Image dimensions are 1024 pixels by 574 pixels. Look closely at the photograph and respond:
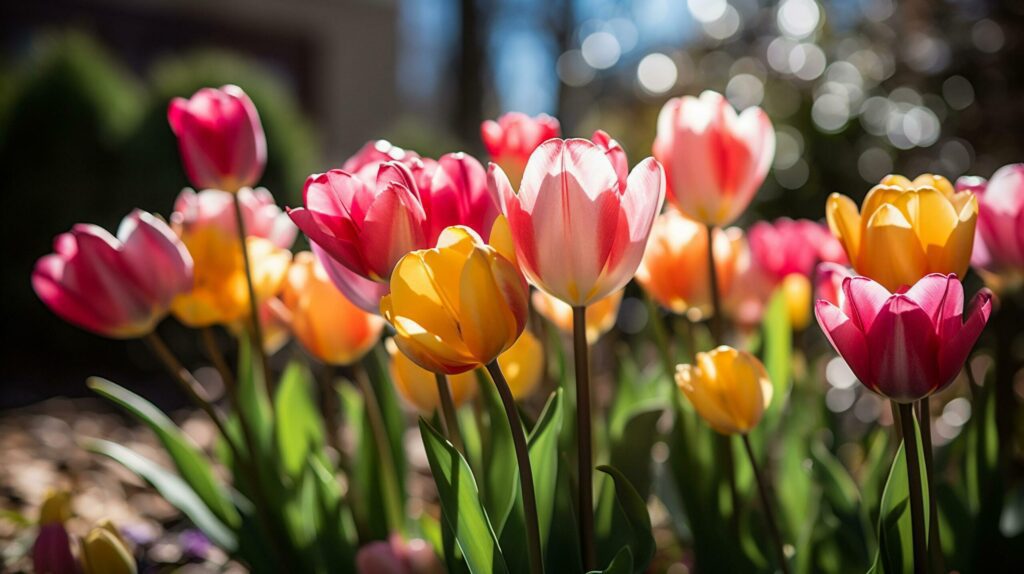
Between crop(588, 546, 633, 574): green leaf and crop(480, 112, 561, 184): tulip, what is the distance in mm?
454

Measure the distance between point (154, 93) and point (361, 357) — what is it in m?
4.24

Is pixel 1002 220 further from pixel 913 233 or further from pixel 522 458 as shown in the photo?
pixel 522 458

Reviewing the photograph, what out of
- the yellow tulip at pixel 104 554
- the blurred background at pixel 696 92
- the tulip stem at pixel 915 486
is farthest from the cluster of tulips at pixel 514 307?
the blurred background at pixel 696 92

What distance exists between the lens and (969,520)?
1.03 metres

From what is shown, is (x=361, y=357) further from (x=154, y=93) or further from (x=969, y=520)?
(x=154, y=93)

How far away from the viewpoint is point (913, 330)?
0.70 metres

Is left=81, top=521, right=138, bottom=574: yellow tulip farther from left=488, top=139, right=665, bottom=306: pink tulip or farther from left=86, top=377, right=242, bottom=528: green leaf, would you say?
left=488, top=139, right=665, bottom=306: pink tulip

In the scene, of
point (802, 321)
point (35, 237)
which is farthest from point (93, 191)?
point (802, 321)

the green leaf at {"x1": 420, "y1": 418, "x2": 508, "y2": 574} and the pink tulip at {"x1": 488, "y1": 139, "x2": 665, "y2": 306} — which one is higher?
the pink tulip at {"x1": 488, "y1": 139, "x2": 665, "y2": 306}

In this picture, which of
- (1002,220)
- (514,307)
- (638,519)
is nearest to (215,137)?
(514,307)

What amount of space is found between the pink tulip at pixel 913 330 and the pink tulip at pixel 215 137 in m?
0.70

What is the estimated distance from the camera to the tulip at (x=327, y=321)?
3.59ft

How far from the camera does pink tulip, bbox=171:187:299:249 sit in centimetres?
119

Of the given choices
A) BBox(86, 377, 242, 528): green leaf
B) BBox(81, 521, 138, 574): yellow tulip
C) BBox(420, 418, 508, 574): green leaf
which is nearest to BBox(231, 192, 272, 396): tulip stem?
BBox(86, 377, 242, 528): green leaf
